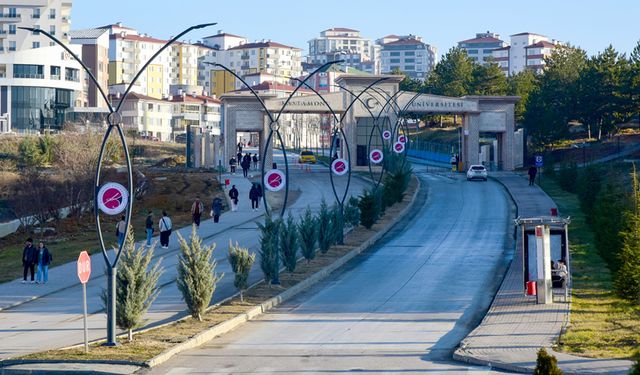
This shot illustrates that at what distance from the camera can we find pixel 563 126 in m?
87.6

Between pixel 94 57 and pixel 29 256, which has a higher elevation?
pixel 94 57

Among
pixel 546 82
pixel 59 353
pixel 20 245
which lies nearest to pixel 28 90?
pixel 546 82

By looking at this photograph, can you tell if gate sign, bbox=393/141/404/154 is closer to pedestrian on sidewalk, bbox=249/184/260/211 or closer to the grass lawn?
pedestrian on sidewalk, bbox=249/184/260/211

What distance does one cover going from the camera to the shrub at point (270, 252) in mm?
28594

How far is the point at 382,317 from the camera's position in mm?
24156

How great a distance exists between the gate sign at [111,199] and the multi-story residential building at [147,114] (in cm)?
11300

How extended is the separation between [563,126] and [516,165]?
502 centimetres

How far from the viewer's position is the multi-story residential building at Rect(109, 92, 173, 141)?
13675 centimetres

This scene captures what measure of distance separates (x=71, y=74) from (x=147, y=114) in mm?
22866

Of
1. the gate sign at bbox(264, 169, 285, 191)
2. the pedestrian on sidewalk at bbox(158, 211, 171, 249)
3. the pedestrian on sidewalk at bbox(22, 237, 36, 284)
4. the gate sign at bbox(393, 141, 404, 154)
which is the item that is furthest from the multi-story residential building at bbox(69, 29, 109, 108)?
the pedestrian on sidewalk at bbox(22, 237, 36, 284)

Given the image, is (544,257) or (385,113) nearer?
(544,257)

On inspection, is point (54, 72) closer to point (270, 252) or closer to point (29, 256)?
point (29, 256)

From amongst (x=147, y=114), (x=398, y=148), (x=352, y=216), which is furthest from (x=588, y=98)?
(x=147, y=114)

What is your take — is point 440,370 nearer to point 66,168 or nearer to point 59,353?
point 59,353
